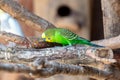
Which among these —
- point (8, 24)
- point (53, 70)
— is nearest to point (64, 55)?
point (53, 70)

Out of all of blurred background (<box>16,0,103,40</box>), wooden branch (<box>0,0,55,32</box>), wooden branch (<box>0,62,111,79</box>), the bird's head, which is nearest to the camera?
wooden branch (<box>0,62,111,79</box>)

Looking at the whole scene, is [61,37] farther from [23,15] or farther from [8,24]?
[8,24]

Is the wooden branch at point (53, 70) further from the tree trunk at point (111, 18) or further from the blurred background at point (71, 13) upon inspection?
the blurred background at point (71, 13)

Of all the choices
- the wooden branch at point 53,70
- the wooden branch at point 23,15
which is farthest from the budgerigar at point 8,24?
the wooden branch at point 53,70

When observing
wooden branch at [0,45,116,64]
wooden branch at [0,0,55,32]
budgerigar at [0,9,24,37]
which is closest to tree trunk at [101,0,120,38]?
wooden branch at [0,0,55,32]

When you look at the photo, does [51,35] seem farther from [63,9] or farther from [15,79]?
[15,79]

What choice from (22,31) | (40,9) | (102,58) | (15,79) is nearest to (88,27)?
(40,9)

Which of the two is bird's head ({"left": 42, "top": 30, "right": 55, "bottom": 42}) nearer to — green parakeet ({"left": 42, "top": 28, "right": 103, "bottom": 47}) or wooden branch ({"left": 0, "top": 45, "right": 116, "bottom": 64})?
green parakeet ({"left": 42, "top": 28, "right": 103, "bottom": 47})

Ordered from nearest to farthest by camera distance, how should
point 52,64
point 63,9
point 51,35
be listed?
1. point 52,64
2. point 51,35
3. point 63,9

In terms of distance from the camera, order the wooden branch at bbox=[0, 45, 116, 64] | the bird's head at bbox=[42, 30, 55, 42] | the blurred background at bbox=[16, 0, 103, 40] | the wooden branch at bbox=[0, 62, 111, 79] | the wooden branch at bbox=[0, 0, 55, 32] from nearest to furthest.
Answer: the wooden branch at bbox=[0, 62, 111, 79] → the wooden branch at bbox=[0, 45, 116, 64] → the bird's head at bbox=[42, 30, 55, 42] → the wooden branch at bbox=[0, 0, 55, 32] → the blurred background at bbox=[16, 0, 103, 40]
